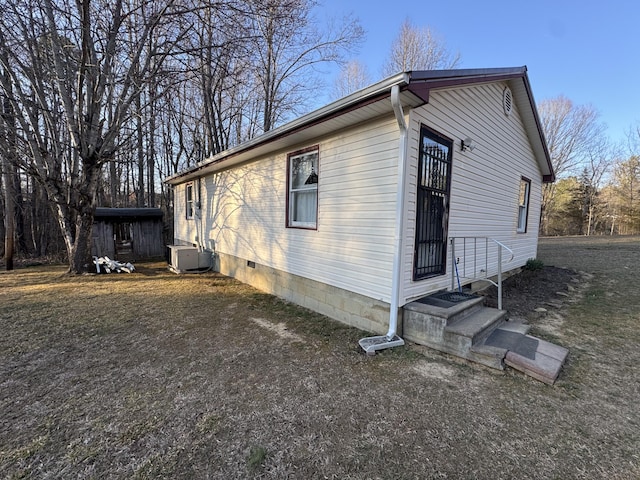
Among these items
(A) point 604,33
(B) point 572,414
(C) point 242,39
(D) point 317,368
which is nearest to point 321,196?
(D) point 317,368

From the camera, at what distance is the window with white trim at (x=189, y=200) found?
1023cm

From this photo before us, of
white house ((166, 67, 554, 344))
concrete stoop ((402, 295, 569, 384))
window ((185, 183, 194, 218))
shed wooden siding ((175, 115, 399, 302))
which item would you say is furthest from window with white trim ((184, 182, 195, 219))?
concrete stoop ((402, 295, 569, 384))

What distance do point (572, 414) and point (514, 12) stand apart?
9509 mm

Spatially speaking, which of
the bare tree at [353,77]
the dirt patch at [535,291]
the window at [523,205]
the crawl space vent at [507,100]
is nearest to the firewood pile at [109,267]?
the dirt patch at [535,291]

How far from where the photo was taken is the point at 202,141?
16.3 m

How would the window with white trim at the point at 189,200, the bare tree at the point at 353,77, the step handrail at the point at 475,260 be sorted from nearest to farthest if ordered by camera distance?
the step handrail at the point at 475,260
the window with white trim at the point at 189,200
the bare tree at the point at 353,77

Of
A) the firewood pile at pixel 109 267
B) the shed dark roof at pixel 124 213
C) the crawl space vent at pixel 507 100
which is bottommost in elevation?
the firewood pile at pixel 109 267

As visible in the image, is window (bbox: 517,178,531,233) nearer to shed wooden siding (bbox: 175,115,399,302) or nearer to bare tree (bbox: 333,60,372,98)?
shed wooden siding (bbox: 175,115,399,302)

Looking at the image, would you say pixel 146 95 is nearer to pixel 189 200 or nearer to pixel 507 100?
pixel 189 200

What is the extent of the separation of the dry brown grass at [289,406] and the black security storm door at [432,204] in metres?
1.34

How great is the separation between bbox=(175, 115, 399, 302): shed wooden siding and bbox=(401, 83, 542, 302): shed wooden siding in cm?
30

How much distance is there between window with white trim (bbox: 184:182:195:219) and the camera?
10234 millimetres

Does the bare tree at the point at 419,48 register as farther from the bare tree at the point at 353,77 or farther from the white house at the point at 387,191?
the white house at the point at 387,191

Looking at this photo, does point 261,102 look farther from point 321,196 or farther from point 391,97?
point 391,97
